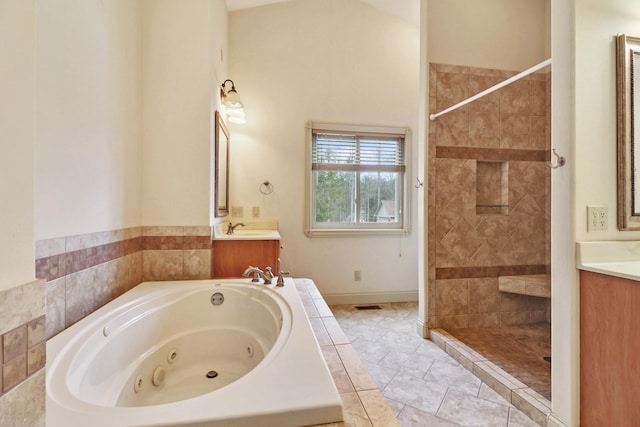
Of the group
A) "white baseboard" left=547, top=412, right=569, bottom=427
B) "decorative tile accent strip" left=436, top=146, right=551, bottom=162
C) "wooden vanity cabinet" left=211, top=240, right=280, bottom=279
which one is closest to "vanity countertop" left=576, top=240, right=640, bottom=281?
"white baseboard" left=547, top=412, right=569, bottom=427

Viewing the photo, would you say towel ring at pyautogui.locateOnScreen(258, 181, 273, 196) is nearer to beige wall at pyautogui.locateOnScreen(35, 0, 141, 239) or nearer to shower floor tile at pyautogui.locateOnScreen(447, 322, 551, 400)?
beige wall at pyautogui.locateOnScreen(35, 0, 141, 239)

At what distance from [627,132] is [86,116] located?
2555 mm

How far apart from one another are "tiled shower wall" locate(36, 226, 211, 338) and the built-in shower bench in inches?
98.6

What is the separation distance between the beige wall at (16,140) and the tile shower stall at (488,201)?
2.47m

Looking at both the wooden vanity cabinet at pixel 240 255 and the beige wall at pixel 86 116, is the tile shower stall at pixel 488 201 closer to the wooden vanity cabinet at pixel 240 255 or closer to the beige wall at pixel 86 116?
the wooden vanity cabinet at pixel 240 255

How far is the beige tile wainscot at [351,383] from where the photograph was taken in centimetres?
82

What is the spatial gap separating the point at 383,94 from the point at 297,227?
1.88 m

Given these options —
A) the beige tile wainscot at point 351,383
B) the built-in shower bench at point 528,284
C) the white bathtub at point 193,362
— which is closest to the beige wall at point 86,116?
the white bathtub at point 193,362

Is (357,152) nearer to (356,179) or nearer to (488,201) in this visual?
(356,179)

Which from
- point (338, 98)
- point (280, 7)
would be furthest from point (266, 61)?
point (338, 98)

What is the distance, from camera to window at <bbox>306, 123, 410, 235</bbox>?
338 cm

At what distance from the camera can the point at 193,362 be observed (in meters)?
1.73

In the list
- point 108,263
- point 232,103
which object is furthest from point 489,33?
point 108,263

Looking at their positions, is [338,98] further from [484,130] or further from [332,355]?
[332,355]
